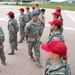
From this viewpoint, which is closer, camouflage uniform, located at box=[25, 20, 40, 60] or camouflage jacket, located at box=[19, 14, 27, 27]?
camouflage uniform, located at box=[25, 20, 40, 60]

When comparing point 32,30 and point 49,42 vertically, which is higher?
point 49,42

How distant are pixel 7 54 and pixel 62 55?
530cm

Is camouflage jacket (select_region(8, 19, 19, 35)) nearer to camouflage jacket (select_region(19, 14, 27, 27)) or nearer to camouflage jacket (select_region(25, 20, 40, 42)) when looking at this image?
camouflage jacket (select_region(25, 20, 40, 42))

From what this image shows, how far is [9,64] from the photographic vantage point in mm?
7023

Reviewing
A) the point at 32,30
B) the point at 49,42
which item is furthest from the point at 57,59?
the point at 32,30

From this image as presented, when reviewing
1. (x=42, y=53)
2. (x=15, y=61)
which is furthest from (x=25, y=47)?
(x=15, y=61)

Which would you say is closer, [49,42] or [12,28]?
[49,42]

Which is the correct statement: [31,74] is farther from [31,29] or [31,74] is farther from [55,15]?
[55,15]

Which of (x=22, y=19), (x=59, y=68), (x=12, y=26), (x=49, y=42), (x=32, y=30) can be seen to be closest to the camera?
(x=59, y=68)

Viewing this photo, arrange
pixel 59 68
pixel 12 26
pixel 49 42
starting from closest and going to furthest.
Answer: pixel 59 68 < pixel 49 42 < pixel 12 26

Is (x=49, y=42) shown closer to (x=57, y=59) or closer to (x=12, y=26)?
(x=57, y=59)

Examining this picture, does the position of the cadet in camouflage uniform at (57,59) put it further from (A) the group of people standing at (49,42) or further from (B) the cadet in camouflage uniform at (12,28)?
(B) the cadet in camouflage uniform at (12,28)

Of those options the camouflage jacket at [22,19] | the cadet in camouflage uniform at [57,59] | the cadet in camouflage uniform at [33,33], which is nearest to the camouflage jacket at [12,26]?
the cadet in camouflage uniform at [33,33]

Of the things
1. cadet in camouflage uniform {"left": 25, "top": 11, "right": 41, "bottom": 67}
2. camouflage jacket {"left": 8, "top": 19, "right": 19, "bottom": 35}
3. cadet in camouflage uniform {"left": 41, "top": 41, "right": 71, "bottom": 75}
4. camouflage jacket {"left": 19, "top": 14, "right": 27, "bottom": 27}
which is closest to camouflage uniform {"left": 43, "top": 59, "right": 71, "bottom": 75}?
cadet in camouflage uniform {"left": 41, "top": 41, "right": 71, "bottom": 75}
